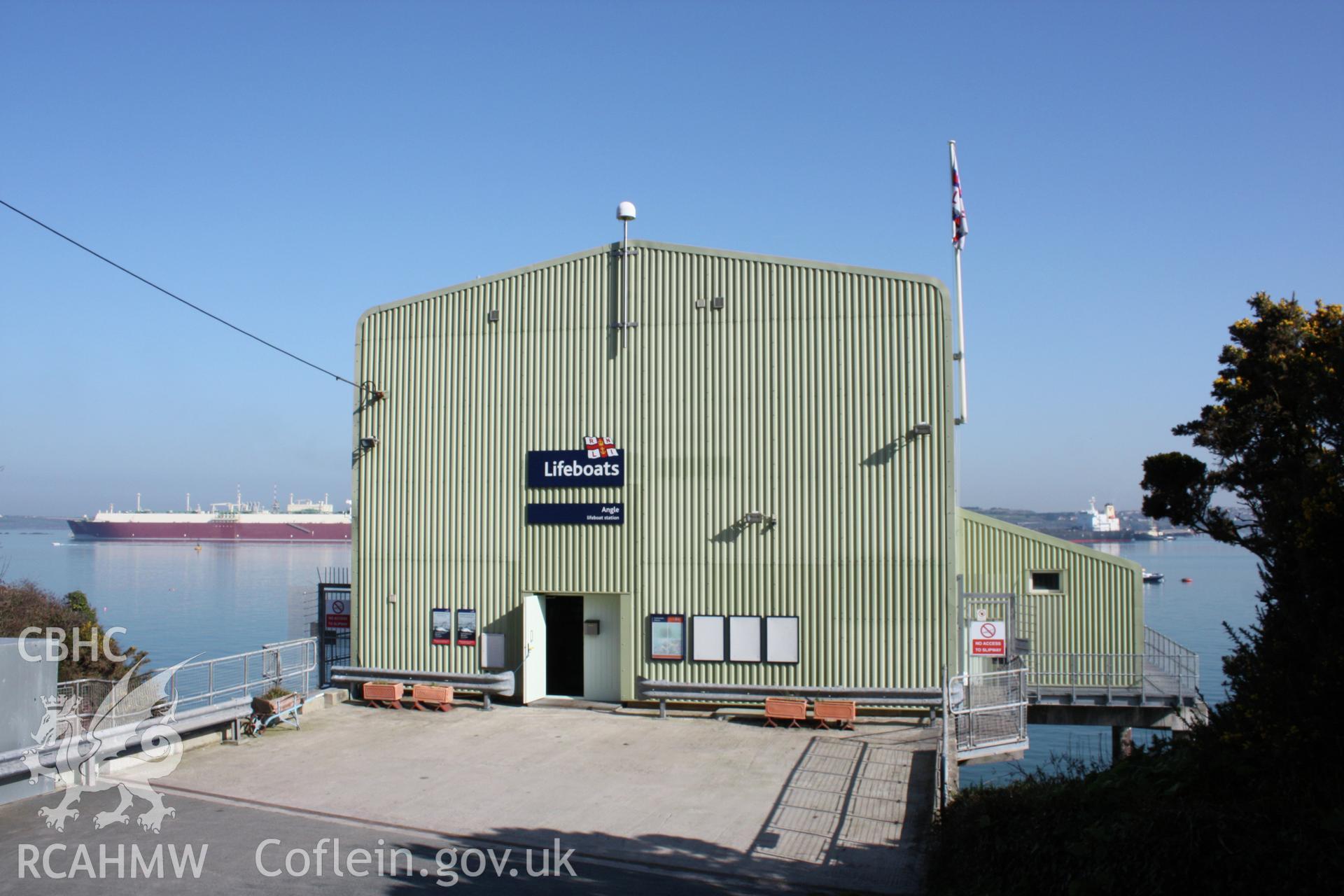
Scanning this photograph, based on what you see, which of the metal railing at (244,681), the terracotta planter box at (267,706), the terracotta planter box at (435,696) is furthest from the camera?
the terracotta planter box at (435,696)

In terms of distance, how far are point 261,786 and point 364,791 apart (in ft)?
4.87

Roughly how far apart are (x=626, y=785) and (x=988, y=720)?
5.87 meters

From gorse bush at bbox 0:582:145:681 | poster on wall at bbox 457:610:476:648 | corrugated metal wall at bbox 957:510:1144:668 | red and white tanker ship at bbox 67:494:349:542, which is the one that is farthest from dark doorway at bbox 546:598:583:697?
red and white tanker ship at bbox 67:494:349:542

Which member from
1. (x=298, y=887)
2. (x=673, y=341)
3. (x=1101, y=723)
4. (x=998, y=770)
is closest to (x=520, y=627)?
(x=673, y=341)

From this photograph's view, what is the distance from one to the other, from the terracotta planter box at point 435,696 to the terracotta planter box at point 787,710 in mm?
6210

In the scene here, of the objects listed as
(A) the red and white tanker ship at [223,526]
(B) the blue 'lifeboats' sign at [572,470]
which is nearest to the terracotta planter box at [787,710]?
(B) the blue 'lifeboats' sign at [572,470]

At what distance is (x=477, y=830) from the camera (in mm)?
11711

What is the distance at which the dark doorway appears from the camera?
21016mm

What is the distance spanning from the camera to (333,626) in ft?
73.3

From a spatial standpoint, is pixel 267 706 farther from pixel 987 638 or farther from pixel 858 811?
pixel 987 638

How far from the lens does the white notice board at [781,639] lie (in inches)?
733

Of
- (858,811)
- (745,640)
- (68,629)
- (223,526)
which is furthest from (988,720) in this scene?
(223,526)

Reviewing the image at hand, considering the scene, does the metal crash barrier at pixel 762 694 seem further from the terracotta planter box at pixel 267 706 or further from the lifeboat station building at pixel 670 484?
the terracotta planter box at pixel 267 706

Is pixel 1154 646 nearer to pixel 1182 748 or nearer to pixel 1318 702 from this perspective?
pixel 1182 748
